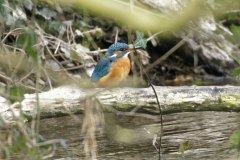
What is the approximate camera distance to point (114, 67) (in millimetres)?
5289

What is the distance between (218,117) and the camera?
18.6 feet

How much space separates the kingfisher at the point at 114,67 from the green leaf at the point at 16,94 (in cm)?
315

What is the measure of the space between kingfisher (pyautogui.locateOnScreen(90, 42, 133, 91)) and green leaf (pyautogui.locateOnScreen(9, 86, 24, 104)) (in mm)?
3152

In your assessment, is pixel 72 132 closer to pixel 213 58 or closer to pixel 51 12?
pixel 51 12

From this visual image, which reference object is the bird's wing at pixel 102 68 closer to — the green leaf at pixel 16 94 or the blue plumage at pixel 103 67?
the blue plumage at pixel 103 67

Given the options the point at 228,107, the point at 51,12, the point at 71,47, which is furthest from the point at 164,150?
the point at 51,12

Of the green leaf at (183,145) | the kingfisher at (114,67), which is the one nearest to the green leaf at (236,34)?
the green leaf at (183,145)

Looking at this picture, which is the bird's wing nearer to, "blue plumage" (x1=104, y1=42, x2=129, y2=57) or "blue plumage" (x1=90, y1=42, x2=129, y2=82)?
"blue plumage" (x1=90, y1=42, x2=129, y2=82)

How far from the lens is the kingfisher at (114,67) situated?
208 inches

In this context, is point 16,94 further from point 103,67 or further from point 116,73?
point 103,67

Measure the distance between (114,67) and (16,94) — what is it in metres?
3.30

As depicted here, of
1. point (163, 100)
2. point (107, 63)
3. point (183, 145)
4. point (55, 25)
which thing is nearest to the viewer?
point (183, 145)

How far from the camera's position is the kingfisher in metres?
5.27

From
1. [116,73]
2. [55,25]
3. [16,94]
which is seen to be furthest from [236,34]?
[55,25]
